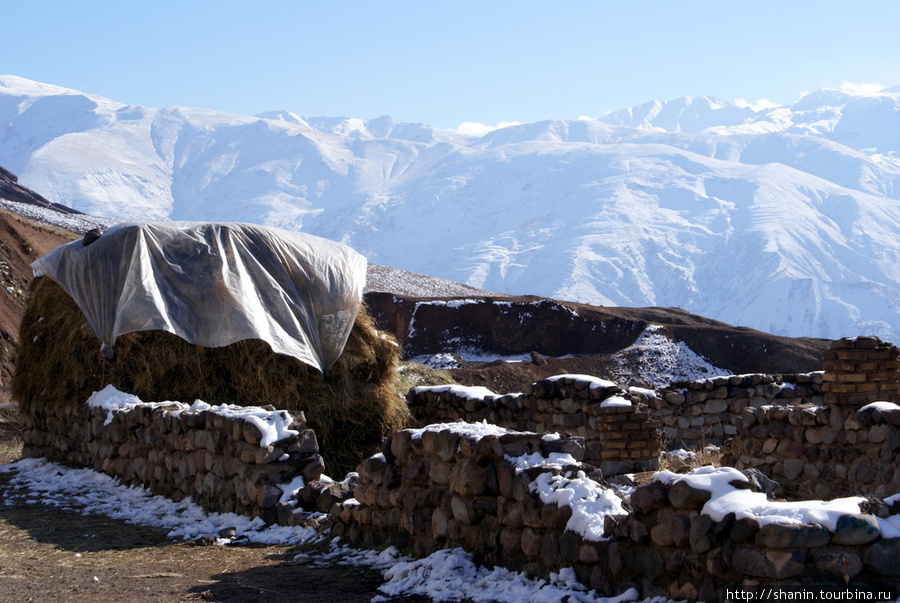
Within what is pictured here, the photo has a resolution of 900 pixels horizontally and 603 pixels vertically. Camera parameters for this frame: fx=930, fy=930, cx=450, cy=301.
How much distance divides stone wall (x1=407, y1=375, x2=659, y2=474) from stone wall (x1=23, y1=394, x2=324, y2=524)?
3.13m

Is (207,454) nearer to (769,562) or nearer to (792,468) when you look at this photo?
(792,468)

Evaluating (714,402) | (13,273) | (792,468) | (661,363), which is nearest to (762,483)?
(792,468)

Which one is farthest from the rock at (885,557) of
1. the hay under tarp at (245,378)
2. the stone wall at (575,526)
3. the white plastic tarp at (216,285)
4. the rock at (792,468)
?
the white plastic tarp at (216,285)

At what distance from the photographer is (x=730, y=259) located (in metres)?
119

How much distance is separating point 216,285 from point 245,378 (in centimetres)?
130

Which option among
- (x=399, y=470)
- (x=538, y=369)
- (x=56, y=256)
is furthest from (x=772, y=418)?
(x=538, y=369)

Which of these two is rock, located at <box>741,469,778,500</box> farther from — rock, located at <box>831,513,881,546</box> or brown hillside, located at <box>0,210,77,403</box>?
brown hillside, located at <box>0,210,77,403</box>

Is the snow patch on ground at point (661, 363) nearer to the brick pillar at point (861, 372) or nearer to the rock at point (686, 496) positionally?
the brick pillar at point (861, 372)

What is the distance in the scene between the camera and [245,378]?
11484 millimetres

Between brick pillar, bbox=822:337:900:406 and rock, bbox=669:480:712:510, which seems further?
brick pillar, bbox=822:337:900:406

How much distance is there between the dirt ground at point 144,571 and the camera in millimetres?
5828

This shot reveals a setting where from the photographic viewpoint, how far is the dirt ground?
583 centimetres

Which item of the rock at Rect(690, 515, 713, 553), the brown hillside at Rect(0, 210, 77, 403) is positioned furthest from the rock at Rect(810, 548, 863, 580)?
the brown hillside at Rect(0, 210, 77, 403)

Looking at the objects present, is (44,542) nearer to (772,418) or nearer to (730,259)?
(772,418)
